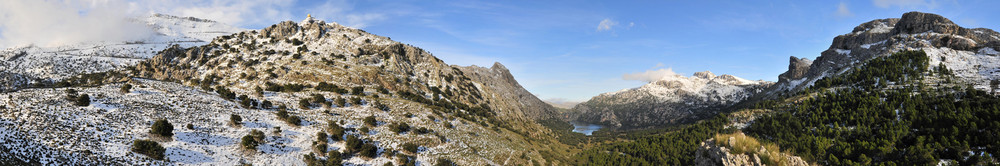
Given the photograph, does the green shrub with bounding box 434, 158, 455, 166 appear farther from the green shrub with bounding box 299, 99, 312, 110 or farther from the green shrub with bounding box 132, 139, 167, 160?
the green shrub with bounding box 132, 139, 167, 160

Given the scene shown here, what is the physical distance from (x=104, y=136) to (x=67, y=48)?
253 m

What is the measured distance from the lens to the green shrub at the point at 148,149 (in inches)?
1496

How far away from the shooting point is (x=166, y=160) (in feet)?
125

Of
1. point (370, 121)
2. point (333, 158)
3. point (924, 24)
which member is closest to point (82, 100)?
point (333, 158)

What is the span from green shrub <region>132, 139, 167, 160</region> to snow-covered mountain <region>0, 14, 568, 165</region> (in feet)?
2.21

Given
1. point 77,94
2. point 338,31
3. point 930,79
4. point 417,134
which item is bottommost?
point 417,134

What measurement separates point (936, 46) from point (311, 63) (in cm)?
22945

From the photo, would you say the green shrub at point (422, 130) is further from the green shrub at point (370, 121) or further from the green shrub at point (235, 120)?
the green shrub at point (235, 120)

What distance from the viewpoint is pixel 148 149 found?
127ft

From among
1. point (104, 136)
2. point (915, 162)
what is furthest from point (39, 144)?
point (915, 162)

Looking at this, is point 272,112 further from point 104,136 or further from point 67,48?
point 67,48

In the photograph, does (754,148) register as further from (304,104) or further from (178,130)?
(304,104)

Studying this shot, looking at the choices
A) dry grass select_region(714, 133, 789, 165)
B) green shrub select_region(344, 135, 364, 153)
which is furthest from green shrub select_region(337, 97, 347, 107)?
dry grass select_region(714, 133, 789, 165)

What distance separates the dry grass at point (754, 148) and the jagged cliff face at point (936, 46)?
12237 cm
